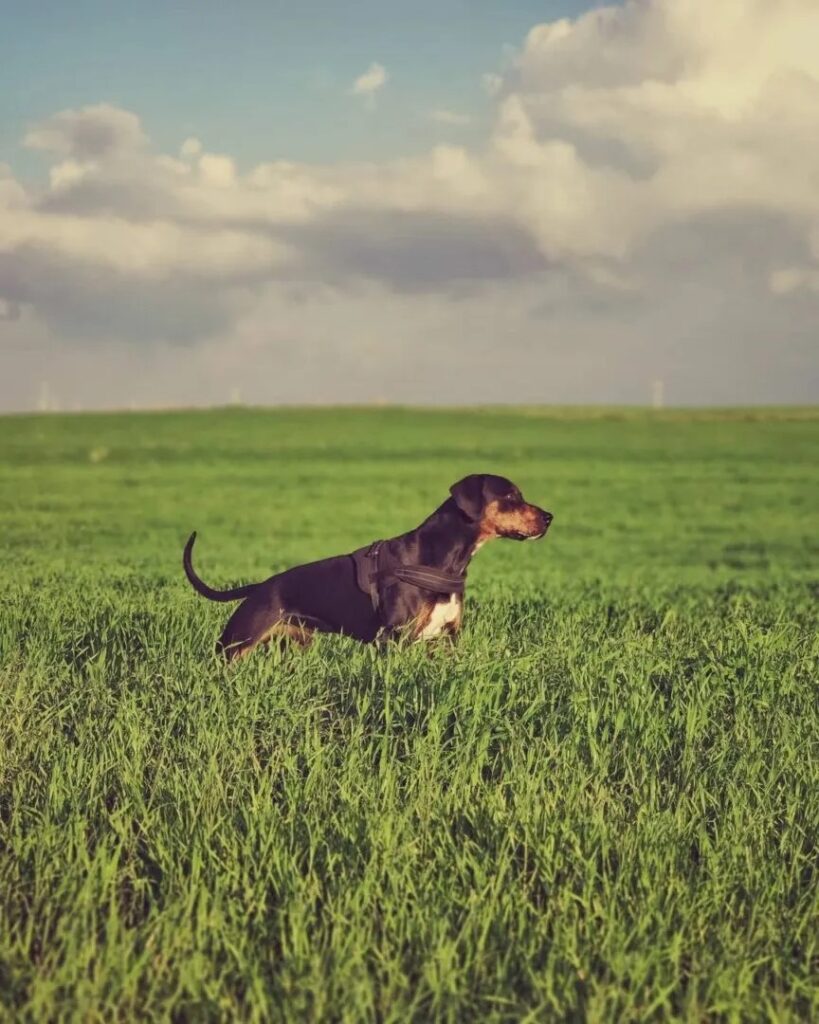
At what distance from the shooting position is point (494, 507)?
8.02 metres

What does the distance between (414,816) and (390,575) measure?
2.63 m

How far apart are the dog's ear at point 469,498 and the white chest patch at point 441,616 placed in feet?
1.87

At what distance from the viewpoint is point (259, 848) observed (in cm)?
510

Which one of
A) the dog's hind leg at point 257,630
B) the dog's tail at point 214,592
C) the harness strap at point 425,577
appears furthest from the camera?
the dog's tail at point 214,592

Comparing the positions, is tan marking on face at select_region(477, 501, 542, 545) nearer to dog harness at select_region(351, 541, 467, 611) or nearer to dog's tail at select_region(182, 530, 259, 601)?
dog harness at select_region(351, 541, 467, 611)

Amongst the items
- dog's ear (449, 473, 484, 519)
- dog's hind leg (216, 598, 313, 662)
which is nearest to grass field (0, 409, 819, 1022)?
dog's hind leg (216, 598, 313, 662)

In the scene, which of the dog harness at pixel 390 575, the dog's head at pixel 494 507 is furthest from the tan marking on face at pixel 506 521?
the dog harness at pixel 390 575

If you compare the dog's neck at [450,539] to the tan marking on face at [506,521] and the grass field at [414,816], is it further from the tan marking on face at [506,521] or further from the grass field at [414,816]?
the grass field at [414,816]

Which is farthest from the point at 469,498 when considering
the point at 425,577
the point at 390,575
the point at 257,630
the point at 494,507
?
the point at 257,630

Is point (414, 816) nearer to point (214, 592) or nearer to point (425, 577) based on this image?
point (425, 577)

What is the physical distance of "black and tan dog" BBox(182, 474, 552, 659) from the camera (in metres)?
7.86

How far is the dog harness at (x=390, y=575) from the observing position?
25.5 ft

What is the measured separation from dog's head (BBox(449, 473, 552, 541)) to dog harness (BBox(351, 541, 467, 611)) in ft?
1.31

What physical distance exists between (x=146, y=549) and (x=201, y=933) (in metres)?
20.0
